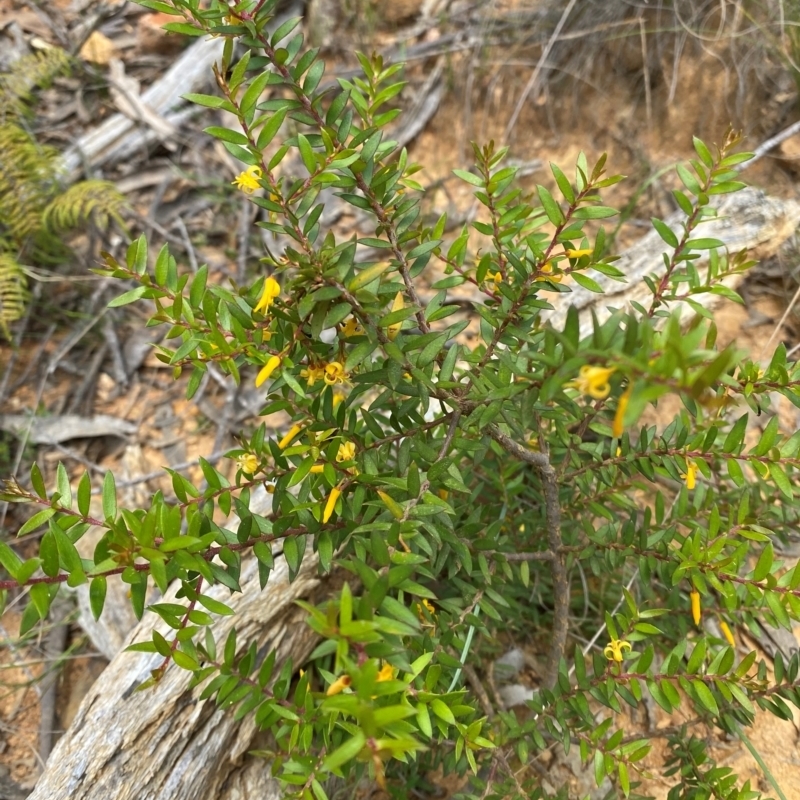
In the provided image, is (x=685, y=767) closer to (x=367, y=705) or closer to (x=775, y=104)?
(x=367, y=705)

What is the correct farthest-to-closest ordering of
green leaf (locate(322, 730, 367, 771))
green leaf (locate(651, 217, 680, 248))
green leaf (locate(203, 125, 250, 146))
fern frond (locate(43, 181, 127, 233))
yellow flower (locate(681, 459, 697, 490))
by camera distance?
fern frond (locate(43, 181, 127, 233)), green leaf (locate(651, 217, 680, 248)), yellow flower (locate(681, 459, 697, 490)), green leaf (locate(203, 125, 250, 146)), green leaf (locate(322, 730, 367, 771))

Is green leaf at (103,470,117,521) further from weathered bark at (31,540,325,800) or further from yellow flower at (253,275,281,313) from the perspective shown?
weathered bark at (31,540,325,800)

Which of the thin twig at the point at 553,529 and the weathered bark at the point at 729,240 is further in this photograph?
the weathered bark at the point at 729,240

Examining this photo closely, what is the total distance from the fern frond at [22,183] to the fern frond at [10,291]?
21cm

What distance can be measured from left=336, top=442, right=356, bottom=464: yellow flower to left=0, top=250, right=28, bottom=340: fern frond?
2361 mm

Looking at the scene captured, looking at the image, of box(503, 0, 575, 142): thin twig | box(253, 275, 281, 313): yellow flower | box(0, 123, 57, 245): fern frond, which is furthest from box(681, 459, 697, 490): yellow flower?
box(0, 123, 57, 245): fern frond

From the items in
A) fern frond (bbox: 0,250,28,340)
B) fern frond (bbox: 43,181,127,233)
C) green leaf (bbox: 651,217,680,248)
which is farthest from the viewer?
fern frond (bbox: 43,181,127,233)

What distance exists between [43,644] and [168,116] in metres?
3.00

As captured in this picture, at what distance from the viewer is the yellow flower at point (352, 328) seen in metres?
0.98

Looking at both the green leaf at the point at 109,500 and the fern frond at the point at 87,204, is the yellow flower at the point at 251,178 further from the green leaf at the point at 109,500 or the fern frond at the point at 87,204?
the fern frond at the point at 87,204

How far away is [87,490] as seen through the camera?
3.01ft

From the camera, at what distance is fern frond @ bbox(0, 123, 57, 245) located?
295 cm

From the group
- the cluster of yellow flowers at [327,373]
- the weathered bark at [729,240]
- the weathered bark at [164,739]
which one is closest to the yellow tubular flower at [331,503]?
the cluster of yellow flowers at [327,373]

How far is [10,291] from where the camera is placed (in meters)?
2.86
